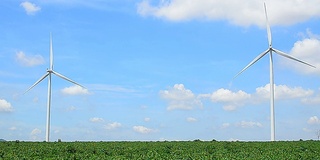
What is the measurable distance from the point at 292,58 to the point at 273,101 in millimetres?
6236

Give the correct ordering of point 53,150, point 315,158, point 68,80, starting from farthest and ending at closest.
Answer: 1. point 68,80
2. point 53,150
3. point 315,158

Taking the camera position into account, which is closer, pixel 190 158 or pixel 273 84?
pixel 190 158

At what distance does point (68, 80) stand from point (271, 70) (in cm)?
2754

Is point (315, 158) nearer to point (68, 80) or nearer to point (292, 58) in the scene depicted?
point (292, 58)

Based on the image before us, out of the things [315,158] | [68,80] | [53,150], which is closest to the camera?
[315,158]

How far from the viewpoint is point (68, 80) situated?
72000 mm

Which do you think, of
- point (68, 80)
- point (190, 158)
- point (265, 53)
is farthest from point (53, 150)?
point (265, 53)

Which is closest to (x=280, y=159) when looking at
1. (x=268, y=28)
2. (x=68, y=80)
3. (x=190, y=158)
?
(x=190, y=158)

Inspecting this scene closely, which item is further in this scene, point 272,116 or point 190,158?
point 272,116

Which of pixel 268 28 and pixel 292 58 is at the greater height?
pixel 268 28

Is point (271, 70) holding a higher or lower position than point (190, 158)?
higher

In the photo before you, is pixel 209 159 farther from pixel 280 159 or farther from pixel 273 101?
pixel 273 101

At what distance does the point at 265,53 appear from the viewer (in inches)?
2675

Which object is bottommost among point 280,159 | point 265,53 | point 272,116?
point 280,159
